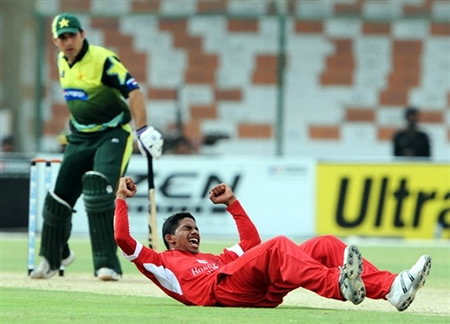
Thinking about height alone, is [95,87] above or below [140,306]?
above

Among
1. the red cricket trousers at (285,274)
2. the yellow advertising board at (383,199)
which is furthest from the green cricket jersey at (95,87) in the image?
the yellow advertising board at (383,199)

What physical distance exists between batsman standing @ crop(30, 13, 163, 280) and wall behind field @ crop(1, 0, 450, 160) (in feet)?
27.4

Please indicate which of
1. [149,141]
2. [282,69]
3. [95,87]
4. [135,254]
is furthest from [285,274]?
[282,69]

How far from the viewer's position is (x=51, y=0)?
19.7 meters

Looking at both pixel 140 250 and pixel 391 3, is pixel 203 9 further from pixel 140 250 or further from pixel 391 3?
pixel 140 250

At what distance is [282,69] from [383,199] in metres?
3.06

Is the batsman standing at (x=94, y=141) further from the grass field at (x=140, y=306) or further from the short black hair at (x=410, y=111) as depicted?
the short black hair at (x=410, y=111)

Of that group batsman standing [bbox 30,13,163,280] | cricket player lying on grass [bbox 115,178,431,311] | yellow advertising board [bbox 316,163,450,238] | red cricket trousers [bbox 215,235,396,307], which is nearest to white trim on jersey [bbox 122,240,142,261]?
Answer: cricket player lying on grass [bbox 115,178,431,311]

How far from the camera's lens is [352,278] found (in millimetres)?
7871

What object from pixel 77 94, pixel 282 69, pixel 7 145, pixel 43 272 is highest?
pixel 77 94

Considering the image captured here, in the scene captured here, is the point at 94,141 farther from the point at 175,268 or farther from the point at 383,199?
the point at 383,199

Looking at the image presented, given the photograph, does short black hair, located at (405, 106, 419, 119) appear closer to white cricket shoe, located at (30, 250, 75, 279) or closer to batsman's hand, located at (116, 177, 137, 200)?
white cricket shoe, located at (30, 250, 75, 279)

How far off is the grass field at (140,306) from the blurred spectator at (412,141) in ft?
18.3

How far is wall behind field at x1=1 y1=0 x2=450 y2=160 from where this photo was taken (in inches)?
782
